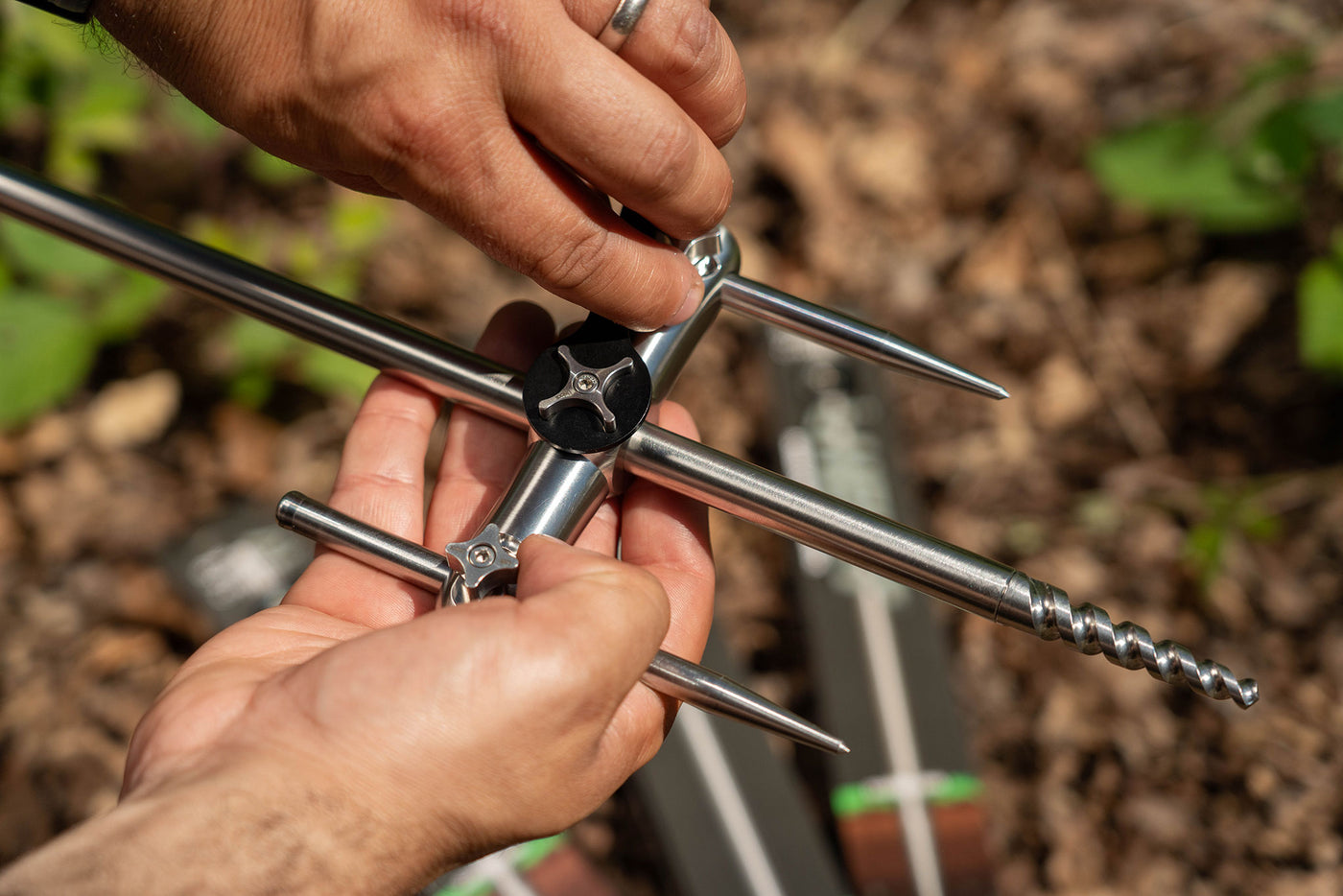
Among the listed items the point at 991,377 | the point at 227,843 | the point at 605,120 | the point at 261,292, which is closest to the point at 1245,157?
the point at 991,377

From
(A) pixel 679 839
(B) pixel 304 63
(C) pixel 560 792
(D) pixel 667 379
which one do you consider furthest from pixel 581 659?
(A) pixel 679 839

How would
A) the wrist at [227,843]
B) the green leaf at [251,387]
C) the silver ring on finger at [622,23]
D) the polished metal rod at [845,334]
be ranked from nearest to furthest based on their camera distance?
the wrist at [227,843] < the silver ring on finger at [622,23] < the polished metal rod at [845,334] < the green leaf at [251,387]

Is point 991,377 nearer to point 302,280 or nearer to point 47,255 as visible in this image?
point 302,280

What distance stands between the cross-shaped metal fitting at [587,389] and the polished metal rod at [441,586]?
186mm

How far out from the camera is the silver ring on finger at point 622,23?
78cm

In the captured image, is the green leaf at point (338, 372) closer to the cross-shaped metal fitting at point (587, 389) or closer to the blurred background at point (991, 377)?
the blurred background at point (991, 377)

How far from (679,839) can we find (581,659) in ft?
2.57

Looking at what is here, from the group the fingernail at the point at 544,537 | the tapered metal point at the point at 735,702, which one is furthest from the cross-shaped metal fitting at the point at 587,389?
the tapered metal point at the point at 735,702

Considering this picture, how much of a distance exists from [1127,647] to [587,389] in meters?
0.55

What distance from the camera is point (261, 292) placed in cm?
96

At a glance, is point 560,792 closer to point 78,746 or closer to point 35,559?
point 78,746

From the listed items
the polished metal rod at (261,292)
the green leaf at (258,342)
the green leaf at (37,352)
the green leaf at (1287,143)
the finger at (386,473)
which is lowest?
the green leaf at (37,352)

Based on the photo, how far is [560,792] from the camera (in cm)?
80

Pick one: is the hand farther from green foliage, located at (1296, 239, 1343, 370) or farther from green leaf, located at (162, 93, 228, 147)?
green foliage, located at (1296, 239, 1343, 370)
